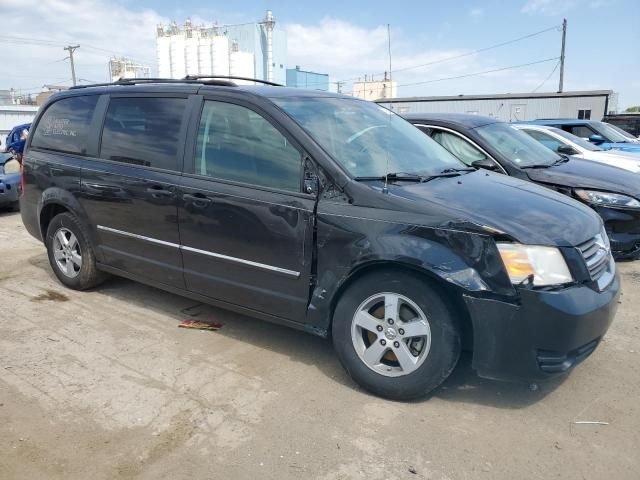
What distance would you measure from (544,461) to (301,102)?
8.86 ft

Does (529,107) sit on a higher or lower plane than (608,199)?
higher

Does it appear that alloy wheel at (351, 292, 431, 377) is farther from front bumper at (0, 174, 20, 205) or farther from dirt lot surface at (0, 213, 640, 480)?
front bumper at (0, 174, 20, 205)

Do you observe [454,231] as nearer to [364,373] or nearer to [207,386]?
[364,373]

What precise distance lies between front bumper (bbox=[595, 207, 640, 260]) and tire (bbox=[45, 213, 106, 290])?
5052mm

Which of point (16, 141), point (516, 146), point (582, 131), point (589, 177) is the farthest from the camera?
point (16, 141)

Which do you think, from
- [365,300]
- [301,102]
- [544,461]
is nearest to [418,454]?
[544,461]

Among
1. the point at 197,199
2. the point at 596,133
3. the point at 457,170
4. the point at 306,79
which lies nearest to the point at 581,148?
the point at 596,133

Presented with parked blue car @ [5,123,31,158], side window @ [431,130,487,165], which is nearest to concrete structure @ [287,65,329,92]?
parked blue car @ [5,123,31,158]

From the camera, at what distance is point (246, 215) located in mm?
3498

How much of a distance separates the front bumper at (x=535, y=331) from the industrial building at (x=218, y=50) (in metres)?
41.4

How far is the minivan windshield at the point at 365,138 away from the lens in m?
3.42

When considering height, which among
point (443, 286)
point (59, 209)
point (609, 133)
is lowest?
point (443, 286)

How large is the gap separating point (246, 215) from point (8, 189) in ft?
25.7

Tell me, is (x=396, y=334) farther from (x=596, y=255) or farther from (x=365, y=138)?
(x=365, y=138)
